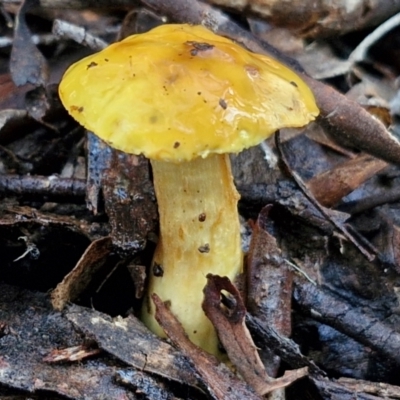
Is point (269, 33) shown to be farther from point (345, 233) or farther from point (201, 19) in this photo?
point (345, 233)

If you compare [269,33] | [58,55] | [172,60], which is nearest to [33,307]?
[172,60]

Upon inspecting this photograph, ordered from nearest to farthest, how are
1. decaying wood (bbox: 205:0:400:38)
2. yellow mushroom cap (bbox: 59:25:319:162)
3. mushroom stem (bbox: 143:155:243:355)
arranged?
yellow mushroom cap (bbox: 59:25:319:162), mushroom stem (bbox: 143:155:243:355), decaying wood (bbox: 205:0:400:38)

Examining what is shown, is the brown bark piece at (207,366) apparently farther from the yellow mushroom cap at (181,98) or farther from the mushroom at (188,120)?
the yellow mushroom cap at (181,98)

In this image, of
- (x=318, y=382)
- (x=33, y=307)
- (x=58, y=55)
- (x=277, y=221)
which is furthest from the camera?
(x=58, y=55)

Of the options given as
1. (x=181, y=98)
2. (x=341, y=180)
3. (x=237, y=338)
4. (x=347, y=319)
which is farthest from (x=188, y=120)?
(x=341, y=180)

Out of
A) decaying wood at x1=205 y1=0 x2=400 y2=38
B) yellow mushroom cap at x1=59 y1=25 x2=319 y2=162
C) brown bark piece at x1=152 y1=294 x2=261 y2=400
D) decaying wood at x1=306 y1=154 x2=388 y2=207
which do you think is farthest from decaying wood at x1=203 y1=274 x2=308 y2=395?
decaying wood at x1=205 y1=0 x2=400 y2=38

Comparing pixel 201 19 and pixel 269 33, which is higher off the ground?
pixel 201 19

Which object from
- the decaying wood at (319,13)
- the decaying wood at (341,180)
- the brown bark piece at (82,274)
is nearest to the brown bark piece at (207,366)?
the brown bark piece at (82,274)

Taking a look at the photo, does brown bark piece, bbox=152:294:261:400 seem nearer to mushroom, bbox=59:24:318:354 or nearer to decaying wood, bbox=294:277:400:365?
mushroom, bbox=59:24:318:354

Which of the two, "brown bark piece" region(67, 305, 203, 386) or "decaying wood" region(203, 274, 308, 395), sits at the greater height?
"decaying wood" region(203, 274, 308, 395)
